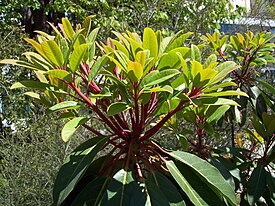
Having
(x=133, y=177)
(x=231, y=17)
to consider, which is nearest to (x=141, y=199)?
(x=133, y=177)

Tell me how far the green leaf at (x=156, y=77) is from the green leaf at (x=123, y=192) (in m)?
0.37

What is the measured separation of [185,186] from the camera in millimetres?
1565

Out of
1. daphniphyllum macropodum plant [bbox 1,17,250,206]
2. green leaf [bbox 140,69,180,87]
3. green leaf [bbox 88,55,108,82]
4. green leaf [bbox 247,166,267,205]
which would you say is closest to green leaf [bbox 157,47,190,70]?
daphniphyllum macropodum plant [bbox 1,17,250,206]

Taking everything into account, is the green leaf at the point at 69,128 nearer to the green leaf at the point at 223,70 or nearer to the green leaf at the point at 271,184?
the green leaf at the point at 223,70

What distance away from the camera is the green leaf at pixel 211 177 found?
61.6 inches

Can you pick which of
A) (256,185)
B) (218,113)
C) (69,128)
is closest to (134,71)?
(69,128)

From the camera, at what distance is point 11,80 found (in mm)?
7184

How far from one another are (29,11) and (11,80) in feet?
12.3

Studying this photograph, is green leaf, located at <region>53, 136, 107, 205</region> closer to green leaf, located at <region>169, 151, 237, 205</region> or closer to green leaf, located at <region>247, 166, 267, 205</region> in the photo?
green leaf, located at <region>169, 151, 237, 205</region>

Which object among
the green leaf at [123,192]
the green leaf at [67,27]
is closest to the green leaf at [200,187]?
the green leaf at [123,192]

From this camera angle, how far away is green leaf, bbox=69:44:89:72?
148cm

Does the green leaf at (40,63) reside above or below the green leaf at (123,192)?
above

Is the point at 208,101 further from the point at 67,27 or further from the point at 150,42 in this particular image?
the point at 67,27

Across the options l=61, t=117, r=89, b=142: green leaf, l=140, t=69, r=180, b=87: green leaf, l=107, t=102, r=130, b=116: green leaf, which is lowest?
l=61, t=117, r=89, b=142: green leaf
